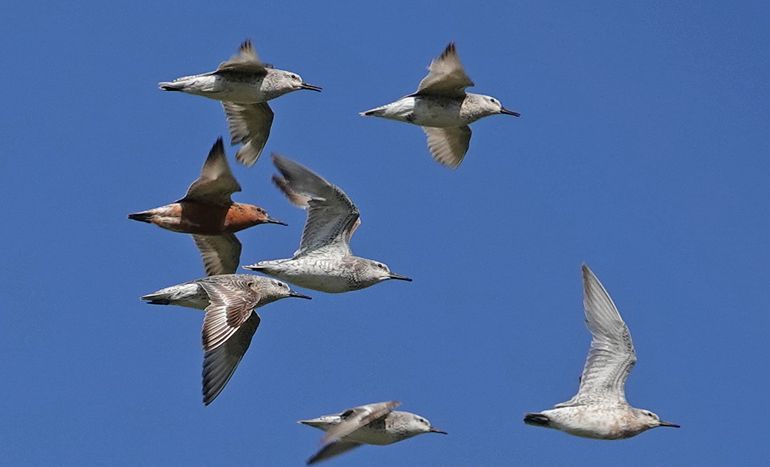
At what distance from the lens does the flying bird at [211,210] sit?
61.8 feet

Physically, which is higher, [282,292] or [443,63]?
[443,63]

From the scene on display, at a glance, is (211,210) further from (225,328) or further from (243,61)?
(225,328)

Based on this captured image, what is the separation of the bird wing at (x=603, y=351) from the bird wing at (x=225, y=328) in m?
3.61

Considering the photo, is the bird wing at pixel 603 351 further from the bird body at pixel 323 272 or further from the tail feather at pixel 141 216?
the tail feather at pixel 141 216

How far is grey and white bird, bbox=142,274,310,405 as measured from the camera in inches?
671

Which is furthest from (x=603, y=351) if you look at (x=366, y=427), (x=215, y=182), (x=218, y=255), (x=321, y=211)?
(x=218, y=255)

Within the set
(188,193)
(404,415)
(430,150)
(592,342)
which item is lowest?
(404,415)

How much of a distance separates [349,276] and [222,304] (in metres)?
1.45

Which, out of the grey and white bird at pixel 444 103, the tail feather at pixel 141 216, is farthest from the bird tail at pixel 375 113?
the tail feather at pixel 141 216

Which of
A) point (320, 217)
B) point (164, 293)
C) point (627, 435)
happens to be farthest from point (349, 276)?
point (627, 435)

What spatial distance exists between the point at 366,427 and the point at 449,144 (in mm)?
6190

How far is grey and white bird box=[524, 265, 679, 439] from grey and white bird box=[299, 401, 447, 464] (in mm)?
1400

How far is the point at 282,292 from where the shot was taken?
18.3 meters

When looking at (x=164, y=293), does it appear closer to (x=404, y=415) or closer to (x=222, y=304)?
(x=222, y=304)
